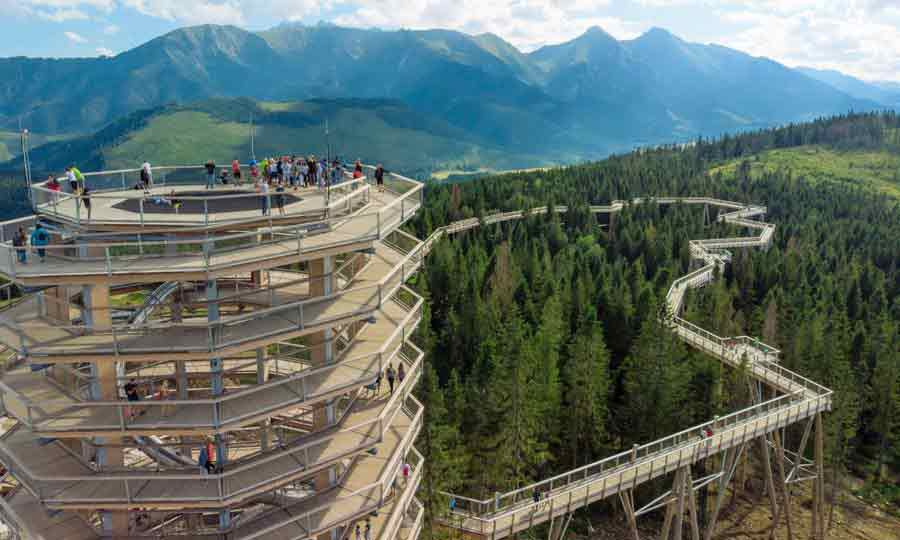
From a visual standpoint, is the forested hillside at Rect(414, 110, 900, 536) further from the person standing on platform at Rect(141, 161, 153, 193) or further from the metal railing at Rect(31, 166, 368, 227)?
the person standing on platform at Rect(141, 161, 153, 193)

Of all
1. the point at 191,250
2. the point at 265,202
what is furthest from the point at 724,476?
the point at 191,250

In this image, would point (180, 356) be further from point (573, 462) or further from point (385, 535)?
point (573, 462)

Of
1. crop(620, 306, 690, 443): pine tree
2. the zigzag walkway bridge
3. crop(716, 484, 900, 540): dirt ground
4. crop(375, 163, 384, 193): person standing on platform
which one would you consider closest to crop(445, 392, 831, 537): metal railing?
the zigzag walkway bridge

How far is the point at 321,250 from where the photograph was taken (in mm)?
27078

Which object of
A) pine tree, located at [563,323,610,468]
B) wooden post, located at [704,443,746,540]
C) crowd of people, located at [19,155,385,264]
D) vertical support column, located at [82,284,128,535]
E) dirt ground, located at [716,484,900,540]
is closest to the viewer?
vertical support column, located at [82,284,128,535]

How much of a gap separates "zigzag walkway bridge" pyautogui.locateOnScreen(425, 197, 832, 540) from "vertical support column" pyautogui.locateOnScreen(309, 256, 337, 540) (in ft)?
57.6

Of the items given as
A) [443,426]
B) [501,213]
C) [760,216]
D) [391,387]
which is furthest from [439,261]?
[760,216]

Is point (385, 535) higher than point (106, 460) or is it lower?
lower

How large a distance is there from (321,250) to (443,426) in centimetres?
3199

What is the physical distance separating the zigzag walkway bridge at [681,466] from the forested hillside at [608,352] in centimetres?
254

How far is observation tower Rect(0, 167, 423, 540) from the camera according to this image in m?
25.2

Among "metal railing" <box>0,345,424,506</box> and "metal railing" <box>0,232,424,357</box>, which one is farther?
"metal railing" <box>0,345,424,506</box>

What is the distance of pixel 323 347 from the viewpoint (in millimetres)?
30562

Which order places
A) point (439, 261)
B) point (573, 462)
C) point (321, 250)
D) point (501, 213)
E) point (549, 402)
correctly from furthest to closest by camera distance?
point (501, 213) < point (439, 261) < point (573, 462) < point (549, 402) < point (321, 250)
